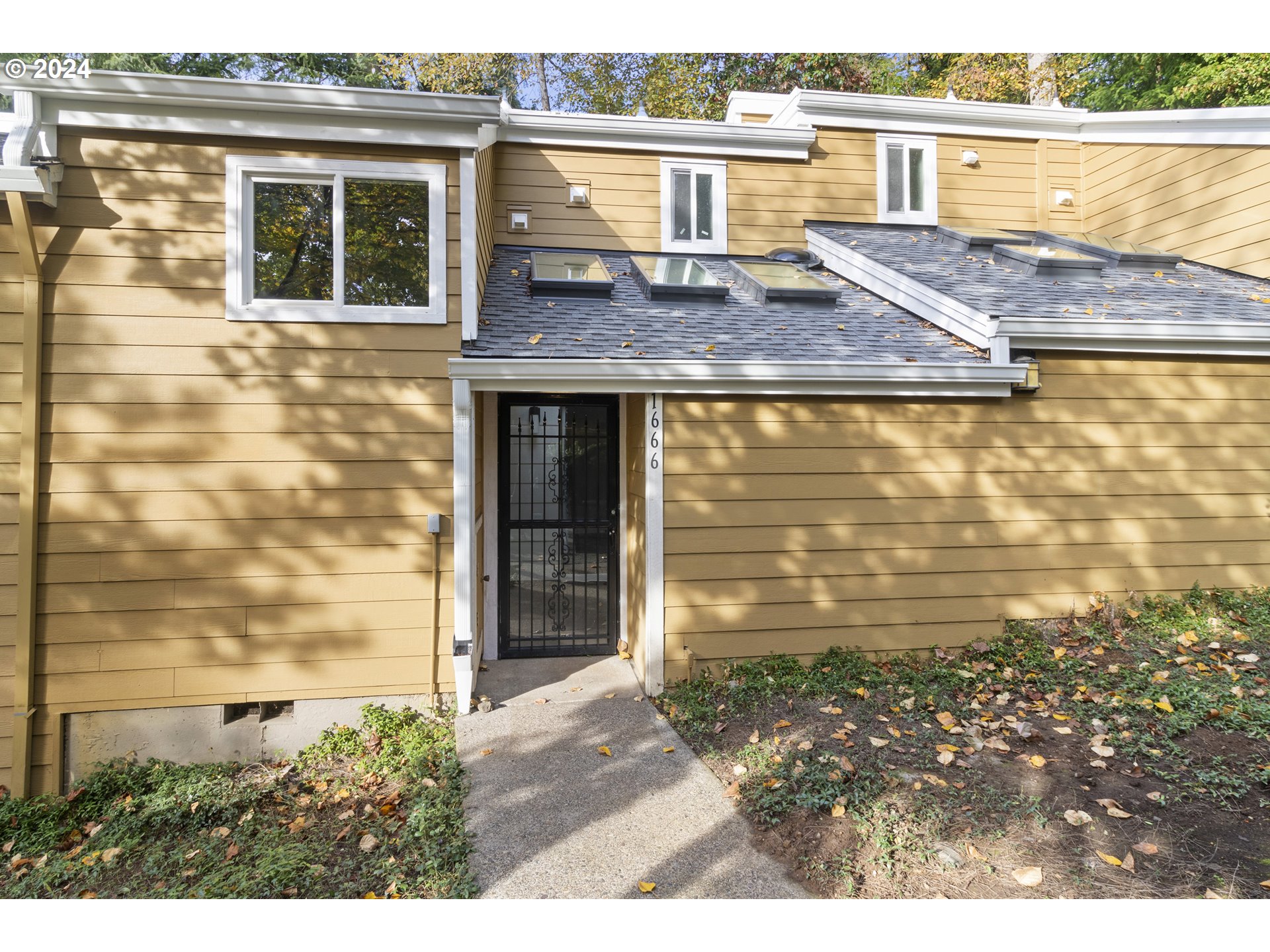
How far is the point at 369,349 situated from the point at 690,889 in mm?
4159

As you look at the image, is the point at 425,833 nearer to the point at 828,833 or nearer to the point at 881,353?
the point at 828,833

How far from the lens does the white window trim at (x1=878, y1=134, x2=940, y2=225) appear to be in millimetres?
9375

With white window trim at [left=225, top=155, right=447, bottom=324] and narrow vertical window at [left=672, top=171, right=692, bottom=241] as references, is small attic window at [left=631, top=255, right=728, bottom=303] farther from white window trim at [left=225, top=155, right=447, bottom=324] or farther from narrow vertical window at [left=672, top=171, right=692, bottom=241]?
white window trim at [left=225, top=155, right=447, bottom=324]

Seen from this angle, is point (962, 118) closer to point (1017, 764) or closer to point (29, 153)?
point (1017, 764)

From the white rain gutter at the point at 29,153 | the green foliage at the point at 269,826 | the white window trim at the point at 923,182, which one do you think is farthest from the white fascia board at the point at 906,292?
the white rain gutter at the point at 29,153

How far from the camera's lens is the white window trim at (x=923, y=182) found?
938cm

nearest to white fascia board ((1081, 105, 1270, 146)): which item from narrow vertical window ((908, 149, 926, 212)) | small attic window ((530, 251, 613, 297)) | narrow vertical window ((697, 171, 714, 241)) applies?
narrow vertical window ((908, 149, 926, 212))

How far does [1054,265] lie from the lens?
762 centimetres

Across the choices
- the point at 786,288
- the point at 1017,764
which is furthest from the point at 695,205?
the point at 1017,764

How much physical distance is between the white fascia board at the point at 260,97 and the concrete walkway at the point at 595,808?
14.9ft

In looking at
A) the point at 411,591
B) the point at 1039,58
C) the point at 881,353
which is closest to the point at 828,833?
the point at 411,591

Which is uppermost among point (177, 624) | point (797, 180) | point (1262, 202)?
point (797, 180)
